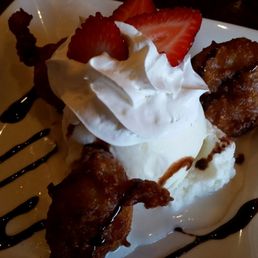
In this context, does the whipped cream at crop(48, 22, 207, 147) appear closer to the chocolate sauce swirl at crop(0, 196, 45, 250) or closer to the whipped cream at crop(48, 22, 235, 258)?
the whipped cream at crop(48, 22, 235, 258)

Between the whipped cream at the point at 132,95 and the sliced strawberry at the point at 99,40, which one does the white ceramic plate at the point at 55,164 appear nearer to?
the whipped cream at the point at 132,95

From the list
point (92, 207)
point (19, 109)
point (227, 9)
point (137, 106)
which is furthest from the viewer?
point (227, 9)

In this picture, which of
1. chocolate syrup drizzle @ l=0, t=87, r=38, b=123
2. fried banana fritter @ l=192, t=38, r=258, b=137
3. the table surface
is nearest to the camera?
fried banana fritter @ l=192, t=38, r=258, b=137

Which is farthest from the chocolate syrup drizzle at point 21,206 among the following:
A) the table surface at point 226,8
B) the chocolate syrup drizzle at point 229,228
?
the table surface at point 226,8

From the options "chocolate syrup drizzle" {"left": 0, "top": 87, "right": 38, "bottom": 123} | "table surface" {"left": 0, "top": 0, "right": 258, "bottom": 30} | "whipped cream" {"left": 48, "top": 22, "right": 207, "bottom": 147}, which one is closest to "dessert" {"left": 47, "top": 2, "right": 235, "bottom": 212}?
"whipped cream" {"left": 48, "top": 22, "right": 207, "bottom": 147}

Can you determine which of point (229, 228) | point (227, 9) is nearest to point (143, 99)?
point (229, 228)

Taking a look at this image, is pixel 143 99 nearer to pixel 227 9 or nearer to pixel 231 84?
pixel 231 84
